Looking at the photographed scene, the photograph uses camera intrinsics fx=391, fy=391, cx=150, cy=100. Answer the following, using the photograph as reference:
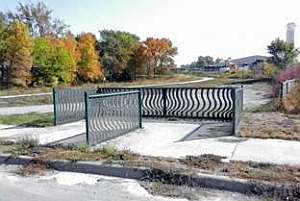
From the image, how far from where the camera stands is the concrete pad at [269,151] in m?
6.43

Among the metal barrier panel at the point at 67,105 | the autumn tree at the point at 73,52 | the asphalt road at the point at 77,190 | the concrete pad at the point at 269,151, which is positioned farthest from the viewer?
the autumn tree at the point at 73,52

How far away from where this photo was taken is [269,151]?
7039 mm

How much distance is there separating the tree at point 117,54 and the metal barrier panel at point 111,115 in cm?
4275

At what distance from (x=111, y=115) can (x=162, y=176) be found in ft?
10.5

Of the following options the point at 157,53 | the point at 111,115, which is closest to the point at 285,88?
the point at 111,115

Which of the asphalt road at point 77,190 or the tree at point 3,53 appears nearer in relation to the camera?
the asphalt road at point 77,190

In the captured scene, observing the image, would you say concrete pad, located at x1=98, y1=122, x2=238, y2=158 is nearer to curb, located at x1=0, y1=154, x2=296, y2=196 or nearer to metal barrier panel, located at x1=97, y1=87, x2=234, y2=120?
curb, located at x1=0, y1=154, x2=296, y2=196

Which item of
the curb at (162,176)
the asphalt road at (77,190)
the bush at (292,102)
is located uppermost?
the bush at (292,102)

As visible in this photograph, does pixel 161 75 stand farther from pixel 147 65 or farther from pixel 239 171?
pixel 239 171

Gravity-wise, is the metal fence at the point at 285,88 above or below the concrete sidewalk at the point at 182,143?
above

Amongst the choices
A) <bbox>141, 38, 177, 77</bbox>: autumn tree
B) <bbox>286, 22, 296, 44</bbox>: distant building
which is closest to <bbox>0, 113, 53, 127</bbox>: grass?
<bbox>141, 38, 177, 77</bbox>: autumn tree

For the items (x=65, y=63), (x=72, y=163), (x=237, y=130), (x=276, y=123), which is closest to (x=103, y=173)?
(x=72, y=163)

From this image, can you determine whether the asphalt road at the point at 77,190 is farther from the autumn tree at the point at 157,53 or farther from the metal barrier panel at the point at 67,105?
the autumn tree at the point at 157,53

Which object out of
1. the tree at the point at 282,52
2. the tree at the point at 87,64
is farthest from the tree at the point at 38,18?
the tree at the point at 282,52
